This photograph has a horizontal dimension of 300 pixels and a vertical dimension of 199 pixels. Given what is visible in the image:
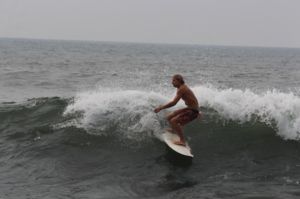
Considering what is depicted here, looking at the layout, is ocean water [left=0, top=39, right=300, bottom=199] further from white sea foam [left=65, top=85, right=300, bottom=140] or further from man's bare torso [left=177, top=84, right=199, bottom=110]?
man's bare torso [left=177, top=84, right=199, bottom=110]

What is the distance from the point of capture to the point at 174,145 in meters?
10.9

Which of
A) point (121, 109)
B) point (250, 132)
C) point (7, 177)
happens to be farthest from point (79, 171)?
point (250, 132)

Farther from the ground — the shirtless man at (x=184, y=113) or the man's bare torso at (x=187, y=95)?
the man's bare torso at (x=187, y=95)

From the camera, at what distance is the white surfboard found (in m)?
10.6

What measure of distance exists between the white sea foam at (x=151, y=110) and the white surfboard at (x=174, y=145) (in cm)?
83

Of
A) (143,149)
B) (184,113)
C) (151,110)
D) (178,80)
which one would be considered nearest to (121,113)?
(151,110)

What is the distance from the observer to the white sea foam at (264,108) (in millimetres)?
12617

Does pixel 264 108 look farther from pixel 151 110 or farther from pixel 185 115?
pixel 185 115

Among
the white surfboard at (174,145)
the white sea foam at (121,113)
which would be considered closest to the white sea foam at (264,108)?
the white sea foam at (121,113)

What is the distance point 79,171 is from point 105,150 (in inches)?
60.2

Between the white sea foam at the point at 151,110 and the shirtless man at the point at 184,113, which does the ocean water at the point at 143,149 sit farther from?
the shirtless man at the point at 184,113

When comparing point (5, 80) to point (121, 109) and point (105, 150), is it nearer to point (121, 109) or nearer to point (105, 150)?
point (121, 109)

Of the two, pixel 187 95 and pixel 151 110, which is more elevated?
pixel 187 95

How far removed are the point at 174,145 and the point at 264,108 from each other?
398 cm
